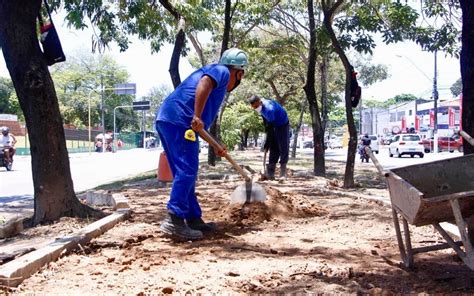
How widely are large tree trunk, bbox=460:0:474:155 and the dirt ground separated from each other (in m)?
1.09

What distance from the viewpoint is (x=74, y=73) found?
219 feet

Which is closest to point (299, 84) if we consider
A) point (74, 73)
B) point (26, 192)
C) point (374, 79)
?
point (374, 79)

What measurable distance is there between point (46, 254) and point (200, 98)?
1.88m

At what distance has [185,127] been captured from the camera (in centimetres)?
498

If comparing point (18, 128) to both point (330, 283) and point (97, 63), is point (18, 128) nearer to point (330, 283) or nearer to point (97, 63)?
point (97, 63)

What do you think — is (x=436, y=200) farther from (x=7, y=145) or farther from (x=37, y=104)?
(x=7, y=145)

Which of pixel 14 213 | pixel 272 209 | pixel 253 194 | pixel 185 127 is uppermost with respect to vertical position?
pixel 185 127

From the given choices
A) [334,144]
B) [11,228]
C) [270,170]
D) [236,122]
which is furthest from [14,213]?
[334,144]

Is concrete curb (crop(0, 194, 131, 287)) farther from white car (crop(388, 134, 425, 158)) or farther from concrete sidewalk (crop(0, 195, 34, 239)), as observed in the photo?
white car (crop(388, 134, 425, 158))

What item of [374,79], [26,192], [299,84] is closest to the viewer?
[26,192]

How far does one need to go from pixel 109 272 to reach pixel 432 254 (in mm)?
2547

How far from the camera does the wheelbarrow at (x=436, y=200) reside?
10.5ft

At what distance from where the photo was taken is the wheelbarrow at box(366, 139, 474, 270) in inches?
126

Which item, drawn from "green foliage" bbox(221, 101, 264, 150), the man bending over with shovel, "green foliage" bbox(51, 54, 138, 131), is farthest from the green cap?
"green foliage" bbox(51, 54, 138, 131)
